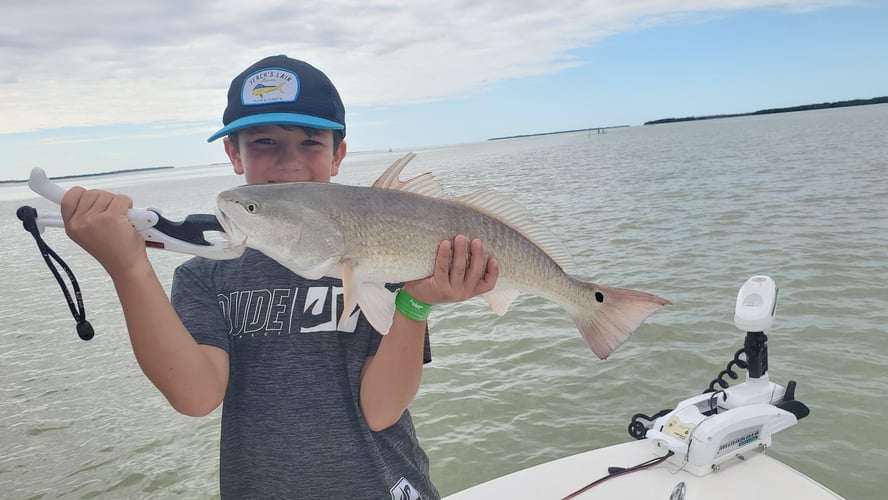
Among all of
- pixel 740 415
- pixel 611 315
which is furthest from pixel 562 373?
pixel 611 315

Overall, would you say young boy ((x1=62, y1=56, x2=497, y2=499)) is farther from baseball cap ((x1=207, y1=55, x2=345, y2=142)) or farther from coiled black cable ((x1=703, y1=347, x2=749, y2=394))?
coiled black cable ((x1=703, y1=347, x2=749, y2=394))

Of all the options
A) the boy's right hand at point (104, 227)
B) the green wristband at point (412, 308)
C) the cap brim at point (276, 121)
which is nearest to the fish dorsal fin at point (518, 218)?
the green wristband at point (412, 308)

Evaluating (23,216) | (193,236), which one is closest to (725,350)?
(193,236)

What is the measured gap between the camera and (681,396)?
6434 millimetres

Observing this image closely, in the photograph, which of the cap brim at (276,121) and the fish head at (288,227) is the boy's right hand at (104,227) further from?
the cap brim at (276,121)

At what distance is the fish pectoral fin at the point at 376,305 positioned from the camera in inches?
84.6

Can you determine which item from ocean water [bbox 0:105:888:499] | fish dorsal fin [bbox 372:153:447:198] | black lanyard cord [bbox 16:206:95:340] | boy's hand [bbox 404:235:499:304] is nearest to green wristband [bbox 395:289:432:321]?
boy's hand [bbox 404:235:499:304]

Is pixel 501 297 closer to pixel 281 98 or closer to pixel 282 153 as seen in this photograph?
pixel 282 153

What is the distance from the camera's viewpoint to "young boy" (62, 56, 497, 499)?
7.25ft

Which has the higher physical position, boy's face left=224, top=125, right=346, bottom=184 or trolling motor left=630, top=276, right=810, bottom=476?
boy's face left=224, top=125, right=346, bottom=184

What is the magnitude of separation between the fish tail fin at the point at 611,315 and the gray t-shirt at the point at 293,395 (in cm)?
97

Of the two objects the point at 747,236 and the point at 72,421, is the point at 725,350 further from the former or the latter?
the point at 72,421

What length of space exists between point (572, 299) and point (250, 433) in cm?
152

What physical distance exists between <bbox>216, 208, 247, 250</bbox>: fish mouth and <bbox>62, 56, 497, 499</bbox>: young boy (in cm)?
33
